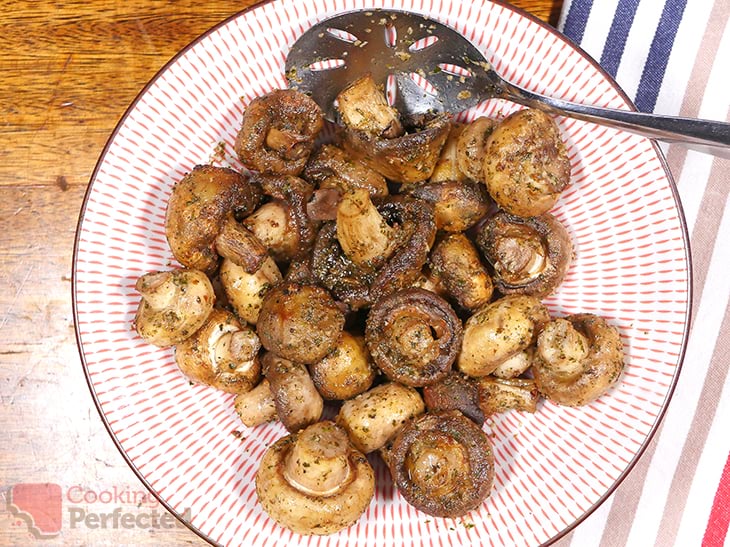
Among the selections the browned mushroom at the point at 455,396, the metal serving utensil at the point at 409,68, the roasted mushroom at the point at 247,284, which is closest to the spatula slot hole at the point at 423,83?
the metal serving utensil at the point at 409,68

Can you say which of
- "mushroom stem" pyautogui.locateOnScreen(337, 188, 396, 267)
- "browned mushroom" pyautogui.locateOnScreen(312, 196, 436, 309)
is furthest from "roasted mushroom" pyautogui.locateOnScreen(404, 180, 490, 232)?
"mushroom stem" pyautogui.locateOnScreen(337, 188, 396, 267)

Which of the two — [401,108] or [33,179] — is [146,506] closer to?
[33,179]

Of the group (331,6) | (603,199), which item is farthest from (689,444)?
(331,6)

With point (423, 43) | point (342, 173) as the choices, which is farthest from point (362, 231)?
point (423, 43)

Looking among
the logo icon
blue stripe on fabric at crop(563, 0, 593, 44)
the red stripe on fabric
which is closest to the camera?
blue stripe on fabric at crop(563, 0, 593, 44)

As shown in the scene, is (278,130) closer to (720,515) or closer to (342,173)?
(342,173)

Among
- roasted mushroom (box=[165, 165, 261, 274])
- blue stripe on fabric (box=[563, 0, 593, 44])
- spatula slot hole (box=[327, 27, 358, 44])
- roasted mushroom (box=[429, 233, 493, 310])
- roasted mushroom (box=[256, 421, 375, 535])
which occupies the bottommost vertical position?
roasted mushroom (box=[256, 421, 375, 535])

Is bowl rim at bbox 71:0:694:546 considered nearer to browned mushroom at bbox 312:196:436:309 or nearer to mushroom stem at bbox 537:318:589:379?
mushroom stem at bbox 537:318:589:379

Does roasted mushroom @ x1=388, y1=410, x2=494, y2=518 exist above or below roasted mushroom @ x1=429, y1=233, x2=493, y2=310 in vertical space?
below
